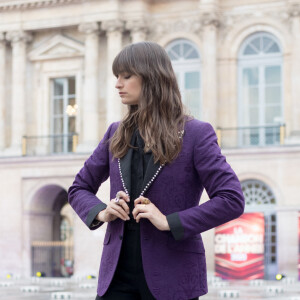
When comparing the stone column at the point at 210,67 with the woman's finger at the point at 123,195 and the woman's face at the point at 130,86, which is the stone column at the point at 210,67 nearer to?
the woman's face at the point at 130,86

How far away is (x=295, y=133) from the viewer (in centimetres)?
2986

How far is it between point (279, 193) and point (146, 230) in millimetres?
26679

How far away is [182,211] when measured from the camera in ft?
10.8

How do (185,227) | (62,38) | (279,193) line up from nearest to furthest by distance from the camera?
(185,227) → (279,193) → (62,38)

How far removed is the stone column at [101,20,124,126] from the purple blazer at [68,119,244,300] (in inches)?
1131

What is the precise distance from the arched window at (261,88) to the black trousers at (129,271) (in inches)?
1078

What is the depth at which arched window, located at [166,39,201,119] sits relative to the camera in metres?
31.9

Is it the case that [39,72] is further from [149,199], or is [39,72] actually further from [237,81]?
[149,199]

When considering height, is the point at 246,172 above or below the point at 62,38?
below

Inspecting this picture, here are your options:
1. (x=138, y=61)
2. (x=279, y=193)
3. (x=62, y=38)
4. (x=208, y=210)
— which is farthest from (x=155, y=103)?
(x=62, y=38)

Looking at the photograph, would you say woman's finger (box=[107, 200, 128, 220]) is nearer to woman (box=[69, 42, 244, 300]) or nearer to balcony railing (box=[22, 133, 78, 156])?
woman (box=[69, 42, 244, 300])

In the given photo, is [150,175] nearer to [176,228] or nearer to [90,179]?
[176,228]

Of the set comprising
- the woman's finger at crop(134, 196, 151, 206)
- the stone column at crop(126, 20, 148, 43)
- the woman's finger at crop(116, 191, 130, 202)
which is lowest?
the woman's finger at crop(134, 196, 151, 206)

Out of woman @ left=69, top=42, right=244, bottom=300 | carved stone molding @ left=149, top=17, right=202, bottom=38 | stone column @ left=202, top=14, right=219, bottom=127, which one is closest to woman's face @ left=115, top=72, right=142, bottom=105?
woman @ left=69, top=42, right=244, bottom=300
